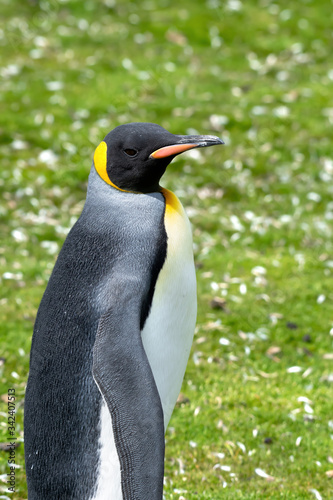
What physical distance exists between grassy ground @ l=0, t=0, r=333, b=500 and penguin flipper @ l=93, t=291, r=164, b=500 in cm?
137

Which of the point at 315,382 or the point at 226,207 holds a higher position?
the point at 315,382

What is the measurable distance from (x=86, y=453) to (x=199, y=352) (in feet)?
8.20

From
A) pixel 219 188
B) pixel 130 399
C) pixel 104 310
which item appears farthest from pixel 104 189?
pixel 219 188

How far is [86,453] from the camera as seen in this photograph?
311 centimetres

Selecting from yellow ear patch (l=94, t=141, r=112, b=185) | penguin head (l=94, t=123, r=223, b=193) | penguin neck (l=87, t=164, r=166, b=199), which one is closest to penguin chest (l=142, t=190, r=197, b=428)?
penguin neck (l=87, t=164, r=166, b=199)

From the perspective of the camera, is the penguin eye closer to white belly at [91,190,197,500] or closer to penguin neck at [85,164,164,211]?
penguin neck at [85,164,164,211]

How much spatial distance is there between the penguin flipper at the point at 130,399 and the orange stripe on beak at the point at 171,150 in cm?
72

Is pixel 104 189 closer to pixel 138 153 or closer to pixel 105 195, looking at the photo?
pixel 105 195

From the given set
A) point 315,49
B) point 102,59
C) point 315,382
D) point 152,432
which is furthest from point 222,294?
point 315,49

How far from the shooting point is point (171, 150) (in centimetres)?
316

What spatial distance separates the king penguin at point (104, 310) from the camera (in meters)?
3.06

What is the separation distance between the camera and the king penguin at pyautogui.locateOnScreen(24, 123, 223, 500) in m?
3.06

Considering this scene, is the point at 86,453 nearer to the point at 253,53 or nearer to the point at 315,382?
the point at 315,382

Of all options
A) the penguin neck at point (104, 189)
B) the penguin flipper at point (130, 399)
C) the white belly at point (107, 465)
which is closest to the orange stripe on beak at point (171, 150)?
the penguin neck at point (104, 189)
